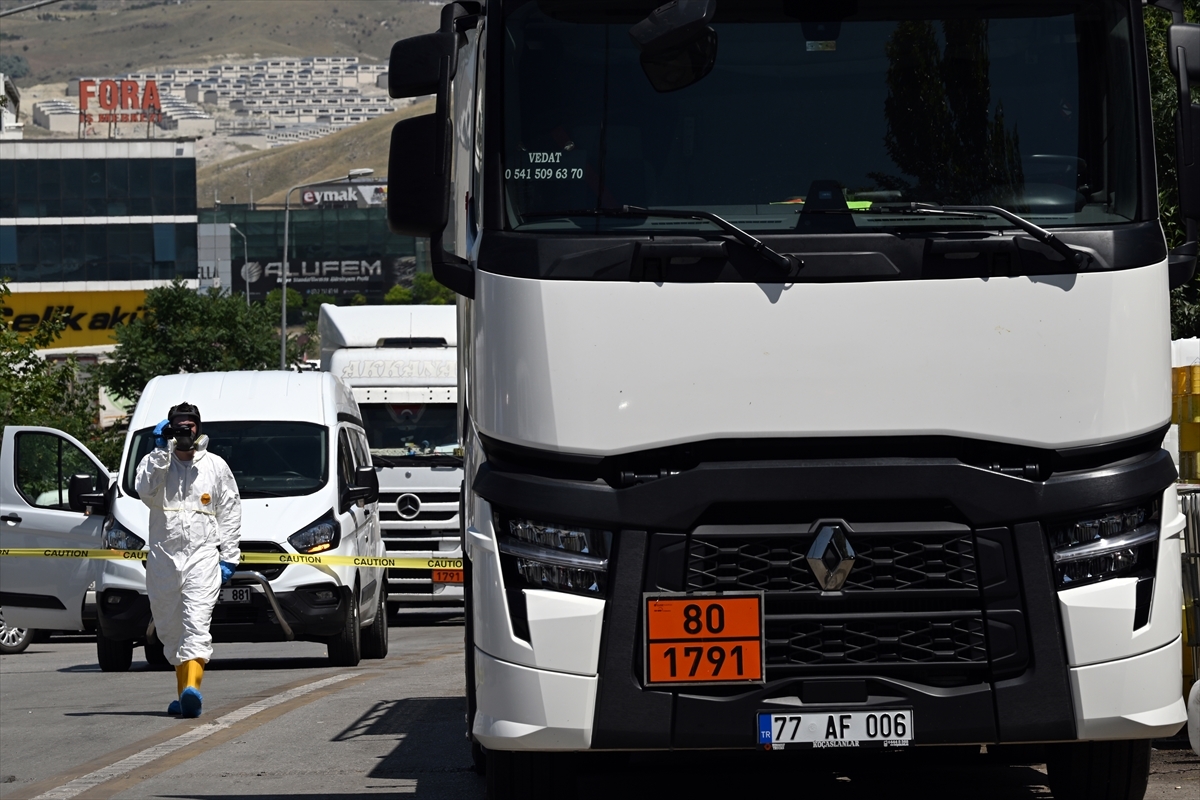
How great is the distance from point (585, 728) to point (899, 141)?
216 cm

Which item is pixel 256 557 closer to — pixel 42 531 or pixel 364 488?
pixel 364 488

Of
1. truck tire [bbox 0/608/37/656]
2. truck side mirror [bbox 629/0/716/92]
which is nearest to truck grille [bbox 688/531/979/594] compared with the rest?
truck side mirror [bbox 629/0/716/92]

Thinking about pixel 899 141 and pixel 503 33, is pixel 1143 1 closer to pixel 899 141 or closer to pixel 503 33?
pixel 899 141

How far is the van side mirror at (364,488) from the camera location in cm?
1577

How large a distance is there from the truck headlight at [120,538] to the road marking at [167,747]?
7.48 ft

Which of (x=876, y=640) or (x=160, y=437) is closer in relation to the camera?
(x=876, y=640)

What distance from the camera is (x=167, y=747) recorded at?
10.0m

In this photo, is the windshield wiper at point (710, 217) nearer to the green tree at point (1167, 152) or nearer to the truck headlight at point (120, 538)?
the green tree at point (1167, 152)

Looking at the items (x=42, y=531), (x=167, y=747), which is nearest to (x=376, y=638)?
(x=42, y=531)

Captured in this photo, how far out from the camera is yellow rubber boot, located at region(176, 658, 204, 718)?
450 inches

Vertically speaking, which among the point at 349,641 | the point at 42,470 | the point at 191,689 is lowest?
the point at 349,641

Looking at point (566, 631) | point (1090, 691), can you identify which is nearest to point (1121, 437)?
point (1090, 691)

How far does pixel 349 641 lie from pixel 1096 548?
1051 cm

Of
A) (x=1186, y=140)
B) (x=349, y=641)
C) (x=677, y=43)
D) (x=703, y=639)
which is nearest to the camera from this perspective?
(x=703, y=639)
